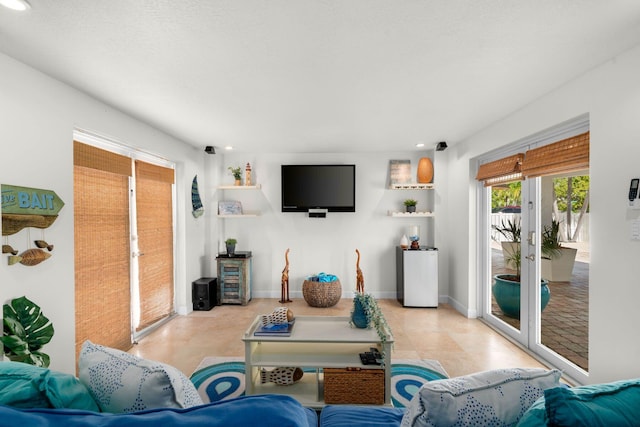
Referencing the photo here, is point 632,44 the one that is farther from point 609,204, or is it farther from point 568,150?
point 609,204

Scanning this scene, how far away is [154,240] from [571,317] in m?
4.51

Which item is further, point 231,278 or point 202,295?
point 231,278

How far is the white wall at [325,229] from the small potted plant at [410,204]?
19cm

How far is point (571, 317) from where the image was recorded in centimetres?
283

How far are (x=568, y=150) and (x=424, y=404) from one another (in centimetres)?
263

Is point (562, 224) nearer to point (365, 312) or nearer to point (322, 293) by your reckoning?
point (365, 312)

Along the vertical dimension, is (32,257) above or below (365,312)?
above

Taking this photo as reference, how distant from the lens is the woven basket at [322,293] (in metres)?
4.45

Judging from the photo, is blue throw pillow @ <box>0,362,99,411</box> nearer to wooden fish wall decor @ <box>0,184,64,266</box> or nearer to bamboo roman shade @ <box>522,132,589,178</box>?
wooden fish wall decor @ <box>0,184,64,266</box>

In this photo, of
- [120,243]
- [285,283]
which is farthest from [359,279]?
[120,243]

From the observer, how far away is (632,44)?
1909 mm

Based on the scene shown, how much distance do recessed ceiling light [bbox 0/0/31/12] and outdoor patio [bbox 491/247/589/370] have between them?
12.6ft

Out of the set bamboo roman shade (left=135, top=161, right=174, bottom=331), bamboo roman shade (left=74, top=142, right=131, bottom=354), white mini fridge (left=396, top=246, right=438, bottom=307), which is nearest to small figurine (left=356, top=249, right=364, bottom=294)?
white mini fridge (left=396, top=246, right=438, bottom=307)

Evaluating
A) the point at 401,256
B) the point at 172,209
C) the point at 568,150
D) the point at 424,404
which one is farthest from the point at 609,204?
the point at 172,209
